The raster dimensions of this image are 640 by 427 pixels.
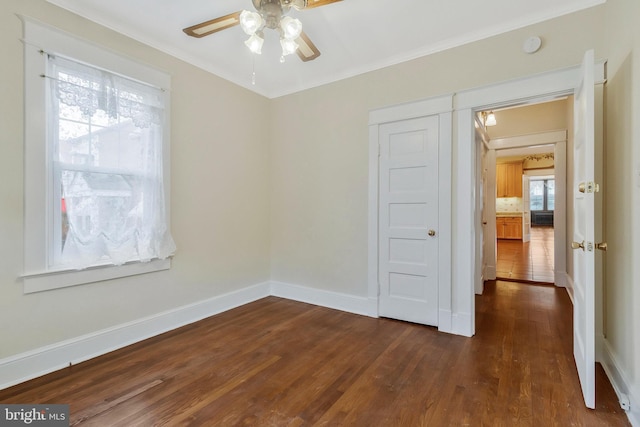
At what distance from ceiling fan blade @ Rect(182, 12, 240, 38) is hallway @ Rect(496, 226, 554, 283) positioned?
5.34 metres

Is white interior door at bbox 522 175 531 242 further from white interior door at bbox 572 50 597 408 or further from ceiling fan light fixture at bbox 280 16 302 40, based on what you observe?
ceiling fan light fixture at bbox 280 16 302 40

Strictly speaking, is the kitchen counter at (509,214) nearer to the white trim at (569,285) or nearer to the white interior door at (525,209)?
the white interior door at (525,209)

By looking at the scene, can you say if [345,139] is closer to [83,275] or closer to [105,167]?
[105,167]

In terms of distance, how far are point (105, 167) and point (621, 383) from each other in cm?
398

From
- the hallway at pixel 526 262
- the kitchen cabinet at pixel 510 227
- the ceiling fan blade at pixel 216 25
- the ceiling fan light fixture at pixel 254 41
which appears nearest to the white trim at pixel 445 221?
the ceiling fan light fixture at pixel 254 41

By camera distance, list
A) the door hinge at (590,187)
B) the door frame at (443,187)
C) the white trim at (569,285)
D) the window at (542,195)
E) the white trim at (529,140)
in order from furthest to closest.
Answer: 1. the window at (542,195)
2. the white trim at (529,140)
3. the white trim at (569,285)
4. the door frame at (443,187)
5. the door hinge at (590,187)

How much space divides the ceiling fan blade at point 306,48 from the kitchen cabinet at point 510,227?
9775 millimetres

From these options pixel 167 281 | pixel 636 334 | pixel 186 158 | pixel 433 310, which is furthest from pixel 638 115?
pixel 167 281

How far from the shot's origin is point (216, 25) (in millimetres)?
2080

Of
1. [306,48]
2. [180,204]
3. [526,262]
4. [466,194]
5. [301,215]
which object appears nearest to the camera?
[306,48]

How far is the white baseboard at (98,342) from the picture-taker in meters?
2.03

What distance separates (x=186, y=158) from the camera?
3.10 m

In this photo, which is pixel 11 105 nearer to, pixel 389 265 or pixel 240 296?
pixel 240 296

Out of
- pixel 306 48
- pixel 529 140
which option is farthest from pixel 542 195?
pixel 306 48
